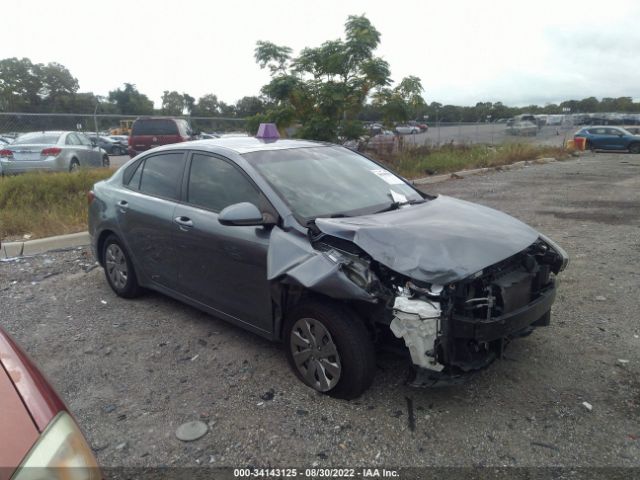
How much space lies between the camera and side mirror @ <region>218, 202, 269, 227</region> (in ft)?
11.2

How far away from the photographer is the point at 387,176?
176 inches

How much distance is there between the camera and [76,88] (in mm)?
51844

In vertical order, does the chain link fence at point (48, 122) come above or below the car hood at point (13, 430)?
above

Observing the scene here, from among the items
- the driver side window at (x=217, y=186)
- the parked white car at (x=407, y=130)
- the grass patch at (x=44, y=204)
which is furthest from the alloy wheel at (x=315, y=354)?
the parked white car at (x=407, y=130)

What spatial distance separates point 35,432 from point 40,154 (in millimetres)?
12370

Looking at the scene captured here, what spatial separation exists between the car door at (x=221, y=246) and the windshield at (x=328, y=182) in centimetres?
21

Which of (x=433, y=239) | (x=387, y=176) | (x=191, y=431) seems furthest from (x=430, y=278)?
(x=387, y=176)

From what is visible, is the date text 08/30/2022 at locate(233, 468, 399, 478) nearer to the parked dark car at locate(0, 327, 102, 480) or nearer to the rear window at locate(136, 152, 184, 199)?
the parked dark car at locate(0, 327, 102, 480)

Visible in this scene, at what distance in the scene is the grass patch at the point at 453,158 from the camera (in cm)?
1442

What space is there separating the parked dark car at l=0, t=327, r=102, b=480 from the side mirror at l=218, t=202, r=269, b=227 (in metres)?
1.77

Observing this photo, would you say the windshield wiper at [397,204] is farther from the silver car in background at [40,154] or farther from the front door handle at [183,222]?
the silver car in background at [40,154]

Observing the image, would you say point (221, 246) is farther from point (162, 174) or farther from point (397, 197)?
point (397, 197)

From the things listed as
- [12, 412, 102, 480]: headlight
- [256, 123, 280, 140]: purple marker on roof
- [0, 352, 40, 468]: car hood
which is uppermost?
[256, 123, 280, 140]: purple marker on roof

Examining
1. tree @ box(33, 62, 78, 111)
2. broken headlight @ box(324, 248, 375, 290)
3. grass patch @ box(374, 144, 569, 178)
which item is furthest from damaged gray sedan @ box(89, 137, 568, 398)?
tree @ box(33, 62, 78, 111)
